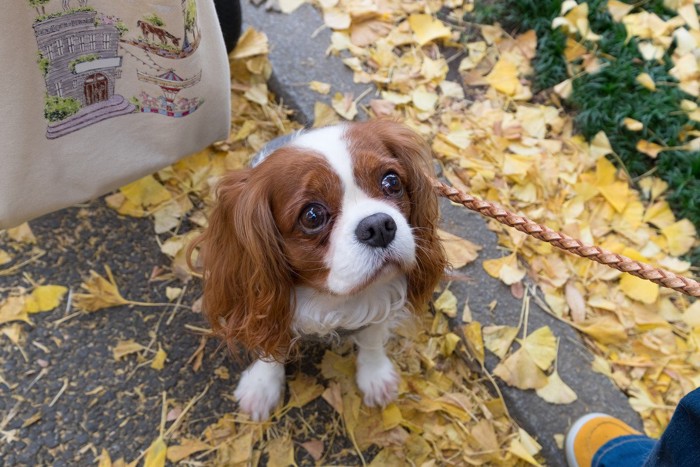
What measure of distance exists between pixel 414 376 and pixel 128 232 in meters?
1.29

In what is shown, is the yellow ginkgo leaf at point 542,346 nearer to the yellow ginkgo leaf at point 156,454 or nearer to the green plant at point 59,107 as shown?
the yellow ginkgo leaf at point 156,454

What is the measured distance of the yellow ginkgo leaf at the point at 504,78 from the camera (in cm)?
297

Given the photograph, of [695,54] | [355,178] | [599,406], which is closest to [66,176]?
[355,178]

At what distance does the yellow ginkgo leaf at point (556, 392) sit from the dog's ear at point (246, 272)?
3.30 feet

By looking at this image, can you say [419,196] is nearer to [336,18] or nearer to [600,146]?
[600,146]

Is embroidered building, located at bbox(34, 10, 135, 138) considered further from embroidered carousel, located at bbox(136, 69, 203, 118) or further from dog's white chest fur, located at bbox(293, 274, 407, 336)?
dog's white chest fur, located at bbox(293, 274, 407, 336)

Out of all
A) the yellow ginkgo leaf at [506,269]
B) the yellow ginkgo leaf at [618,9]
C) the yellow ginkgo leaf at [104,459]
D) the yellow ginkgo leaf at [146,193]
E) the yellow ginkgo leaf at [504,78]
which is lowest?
the yellow ginkgo leaf at [104,459]

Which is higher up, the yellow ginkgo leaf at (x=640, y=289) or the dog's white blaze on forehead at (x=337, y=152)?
the dog's white blaze on forehead at (x=337, y=152)

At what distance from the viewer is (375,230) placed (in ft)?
4.74

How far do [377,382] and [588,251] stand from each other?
0.97m

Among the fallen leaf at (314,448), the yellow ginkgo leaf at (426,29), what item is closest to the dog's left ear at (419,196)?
the fallen leaf at (314,448)

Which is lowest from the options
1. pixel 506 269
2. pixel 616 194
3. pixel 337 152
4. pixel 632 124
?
pixel 506 269

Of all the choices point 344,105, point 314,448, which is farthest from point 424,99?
point 314,448

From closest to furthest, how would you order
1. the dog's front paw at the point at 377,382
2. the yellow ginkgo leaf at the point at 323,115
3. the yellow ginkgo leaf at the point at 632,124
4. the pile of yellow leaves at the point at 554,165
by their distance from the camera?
1. the dog's front paw at the point at 377,382
2. the pile of yellow leaves at the point at 554,165
3. the yellow ginkgo leaf at the point at 323,115
4. the yellow ginkgo leaf at the point at 632,124
